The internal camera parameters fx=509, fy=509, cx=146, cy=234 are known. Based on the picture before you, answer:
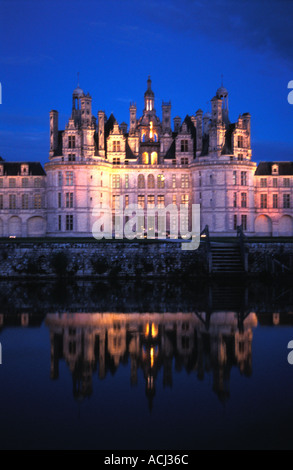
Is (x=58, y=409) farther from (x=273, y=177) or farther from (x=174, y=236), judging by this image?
(x=273, y=177)

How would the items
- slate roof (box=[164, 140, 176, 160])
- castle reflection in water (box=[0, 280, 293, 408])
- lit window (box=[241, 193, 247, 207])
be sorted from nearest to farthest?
castle reflection in water (box=[0, 280, 293, 408]), lit window (box=[241, 193, 247, 207]), slate roof (box=[164, 140, 176, 160])

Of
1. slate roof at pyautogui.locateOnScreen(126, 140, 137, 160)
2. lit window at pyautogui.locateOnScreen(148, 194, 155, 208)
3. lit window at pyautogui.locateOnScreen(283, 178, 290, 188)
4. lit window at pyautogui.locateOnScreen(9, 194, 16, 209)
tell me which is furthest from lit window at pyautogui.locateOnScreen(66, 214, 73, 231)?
lit window at pyautogui.locateOnScreen(283, 178, 290, 188)

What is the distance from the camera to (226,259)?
35.6 meters

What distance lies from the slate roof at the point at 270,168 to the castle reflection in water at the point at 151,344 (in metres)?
41.3

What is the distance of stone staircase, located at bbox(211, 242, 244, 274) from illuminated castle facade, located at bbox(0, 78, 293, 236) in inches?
678

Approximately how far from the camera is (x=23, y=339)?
652 inches

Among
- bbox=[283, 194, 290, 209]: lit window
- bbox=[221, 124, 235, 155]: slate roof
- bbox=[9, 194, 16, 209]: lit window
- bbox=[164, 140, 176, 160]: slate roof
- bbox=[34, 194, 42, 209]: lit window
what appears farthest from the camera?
bbox=[9, 194, 16, 209]: lit window

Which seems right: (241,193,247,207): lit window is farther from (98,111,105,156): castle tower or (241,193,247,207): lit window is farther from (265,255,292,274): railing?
(265,255,292,274): railing

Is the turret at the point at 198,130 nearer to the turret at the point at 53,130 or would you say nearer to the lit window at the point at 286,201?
the lit window at the point at 286,201

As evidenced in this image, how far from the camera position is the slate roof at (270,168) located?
59.5 metres

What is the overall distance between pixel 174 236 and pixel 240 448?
46.4 m

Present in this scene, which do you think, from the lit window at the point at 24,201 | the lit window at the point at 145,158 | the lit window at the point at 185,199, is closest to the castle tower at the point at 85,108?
the lit window at the point at 145,158

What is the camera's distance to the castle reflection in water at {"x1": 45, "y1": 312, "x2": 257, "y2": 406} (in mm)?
12758
